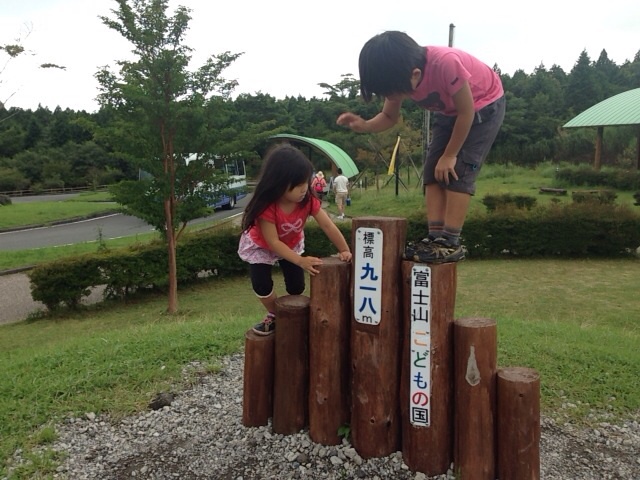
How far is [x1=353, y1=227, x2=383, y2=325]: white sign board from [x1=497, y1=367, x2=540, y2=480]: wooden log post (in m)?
0.66

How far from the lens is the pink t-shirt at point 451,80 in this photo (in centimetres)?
221

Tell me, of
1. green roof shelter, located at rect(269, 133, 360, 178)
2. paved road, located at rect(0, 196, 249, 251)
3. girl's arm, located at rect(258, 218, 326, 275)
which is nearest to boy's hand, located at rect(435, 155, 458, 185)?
girl's arm, located at rect(258, 218, 326, 275)

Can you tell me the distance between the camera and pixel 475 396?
239cm

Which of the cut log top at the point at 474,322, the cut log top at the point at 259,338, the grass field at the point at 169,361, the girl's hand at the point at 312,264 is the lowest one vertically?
the grass field at the point at 169,361

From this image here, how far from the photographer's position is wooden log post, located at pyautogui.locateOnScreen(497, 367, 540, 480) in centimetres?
237

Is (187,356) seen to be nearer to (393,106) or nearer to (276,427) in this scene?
(276,427)

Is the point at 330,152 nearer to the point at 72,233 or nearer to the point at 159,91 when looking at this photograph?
the point at 72,233

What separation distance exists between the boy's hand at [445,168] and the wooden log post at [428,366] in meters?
0.40

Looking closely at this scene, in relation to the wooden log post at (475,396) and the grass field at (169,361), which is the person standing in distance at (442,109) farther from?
the grass field at (169,361)

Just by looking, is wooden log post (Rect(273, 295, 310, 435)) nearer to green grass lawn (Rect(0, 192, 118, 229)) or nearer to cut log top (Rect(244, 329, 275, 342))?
cut log top (Rect(244, 329, 275, 342))

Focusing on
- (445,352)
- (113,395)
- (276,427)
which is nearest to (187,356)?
(113,395)

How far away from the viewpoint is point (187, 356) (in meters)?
3.93

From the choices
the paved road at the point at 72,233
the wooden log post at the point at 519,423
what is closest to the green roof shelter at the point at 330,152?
the paved road at the point at 72,233

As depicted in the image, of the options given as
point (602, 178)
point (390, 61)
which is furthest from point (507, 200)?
point (390, 61)
